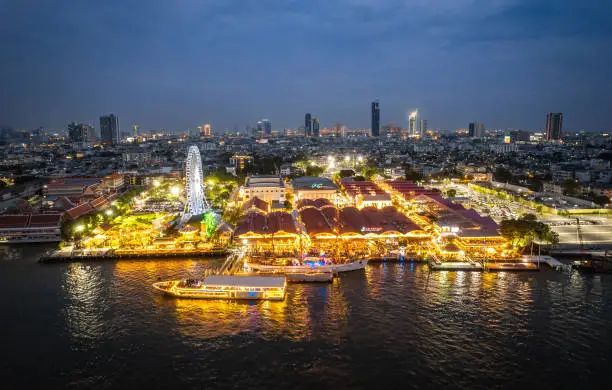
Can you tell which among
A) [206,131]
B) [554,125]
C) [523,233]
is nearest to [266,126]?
[206,131]

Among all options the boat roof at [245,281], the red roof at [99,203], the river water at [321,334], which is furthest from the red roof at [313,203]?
the red roof at [99,203]

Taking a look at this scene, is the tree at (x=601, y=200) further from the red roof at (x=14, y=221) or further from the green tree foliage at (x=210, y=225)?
the red roof at (x=14, y=221)

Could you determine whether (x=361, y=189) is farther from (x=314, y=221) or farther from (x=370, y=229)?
(x=370, y=229)

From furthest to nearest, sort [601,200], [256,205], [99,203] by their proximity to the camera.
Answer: [601,200] → [99,203] → [256,205]

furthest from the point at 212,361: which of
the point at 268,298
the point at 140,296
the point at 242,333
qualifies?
the point at 140,296

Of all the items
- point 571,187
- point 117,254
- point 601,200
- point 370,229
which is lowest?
point 117,254

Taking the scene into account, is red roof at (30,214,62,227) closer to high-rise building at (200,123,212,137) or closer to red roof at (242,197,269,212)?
red roof at (242,197,269,212)

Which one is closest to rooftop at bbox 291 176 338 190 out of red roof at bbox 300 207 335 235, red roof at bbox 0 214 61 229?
red roof at bbox 300 207 335 235

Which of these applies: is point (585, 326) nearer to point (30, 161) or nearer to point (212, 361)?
point (212, 361)
